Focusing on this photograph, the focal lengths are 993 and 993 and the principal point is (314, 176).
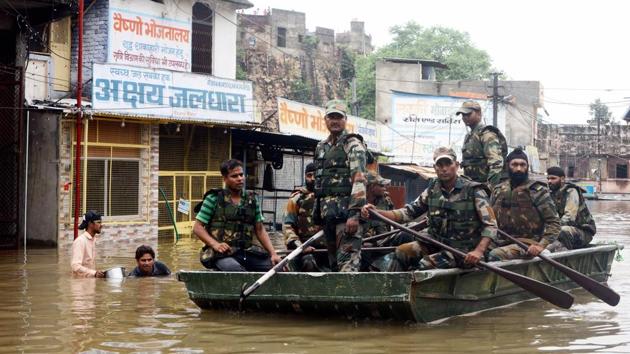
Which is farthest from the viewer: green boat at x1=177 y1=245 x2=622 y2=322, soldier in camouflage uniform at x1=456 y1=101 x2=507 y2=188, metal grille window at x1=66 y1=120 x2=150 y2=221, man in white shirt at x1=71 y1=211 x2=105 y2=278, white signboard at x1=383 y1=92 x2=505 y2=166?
white signboard at x1=383 y1=92 x2=505 y2=166

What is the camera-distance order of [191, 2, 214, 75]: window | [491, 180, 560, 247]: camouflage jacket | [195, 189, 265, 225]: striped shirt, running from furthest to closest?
[191, 2, 214, 75]: window, [491, 180, 560, 247]: camouflage jacket, [195, 189, 265, 225]: striped shirt

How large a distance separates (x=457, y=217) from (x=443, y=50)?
191ft

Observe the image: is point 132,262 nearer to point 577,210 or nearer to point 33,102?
point 33,102

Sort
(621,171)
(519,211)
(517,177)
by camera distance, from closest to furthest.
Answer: (517,177), (519,211), (621,171)

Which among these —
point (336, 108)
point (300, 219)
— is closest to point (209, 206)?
point (300, 219)

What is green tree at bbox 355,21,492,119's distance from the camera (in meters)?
64.5

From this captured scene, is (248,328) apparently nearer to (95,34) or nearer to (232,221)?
(232,221)

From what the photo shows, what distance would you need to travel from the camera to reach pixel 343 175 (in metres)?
9.73

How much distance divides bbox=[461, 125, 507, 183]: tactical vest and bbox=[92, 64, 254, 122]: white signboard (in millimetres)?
10826

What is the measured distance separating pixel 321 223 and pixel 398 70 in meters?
43.7

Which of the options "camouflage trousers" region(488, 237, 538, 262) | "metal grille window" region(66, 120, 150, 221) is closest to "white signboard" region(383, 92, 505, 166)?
"metal grille window" region(66, 120, 150, 221)

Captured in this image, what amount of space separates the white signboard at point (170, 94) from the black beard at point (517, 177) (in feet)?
38.3

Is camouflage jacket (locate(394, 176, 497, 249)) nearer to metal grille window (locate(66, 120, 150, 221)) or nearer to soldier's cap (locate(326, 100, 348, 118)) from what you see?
soldier's cap (locate(326, 100, 348, 118))

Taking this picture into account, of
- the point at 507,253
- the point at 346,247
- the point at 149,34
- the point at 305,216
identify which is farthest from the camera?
the point at 149,34
